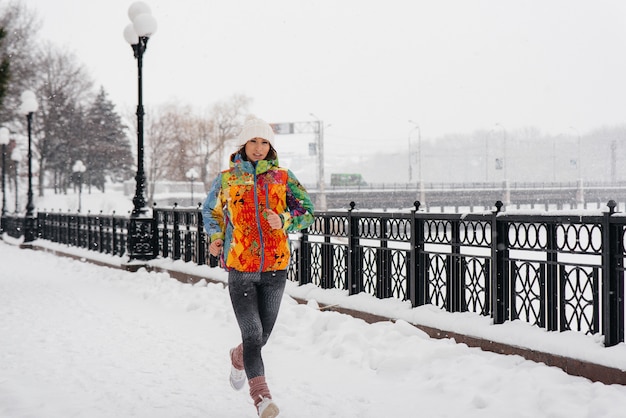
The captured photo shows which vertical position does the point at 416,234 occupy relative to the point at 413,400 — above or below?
above

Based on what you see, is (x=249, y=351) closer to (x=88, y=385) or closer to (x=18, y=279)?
(x=88, y=385)

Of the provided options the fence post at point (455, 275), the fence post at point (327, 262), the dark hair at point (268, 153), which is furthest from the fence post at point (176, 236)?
the dark hair at point (268, 153)

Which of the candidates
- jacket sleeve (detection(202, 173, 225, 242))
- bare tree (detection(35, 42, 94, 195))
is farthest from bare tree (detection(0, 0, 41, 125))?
jacket sleeve (detection(202, 173, 225, 242))

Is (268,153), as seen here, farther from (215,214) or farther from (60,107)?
(60,107)

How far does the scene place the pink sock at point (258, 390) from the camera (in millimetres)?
4781

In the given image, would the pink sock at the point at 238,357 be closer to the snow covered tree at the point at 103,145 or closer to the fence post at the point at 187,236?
the fence post at the point at 187,236

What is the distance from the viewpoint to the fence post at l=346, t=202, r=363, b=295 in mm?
9078

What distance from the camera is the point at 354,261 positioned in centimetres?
913

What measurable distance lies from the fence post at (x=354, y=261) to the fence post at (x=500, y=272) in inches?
97.7

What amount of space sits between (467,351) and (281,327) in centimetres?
234

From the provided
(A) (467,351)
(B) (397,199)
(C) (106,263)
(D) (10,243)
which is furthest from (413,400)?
(B) (397,199)

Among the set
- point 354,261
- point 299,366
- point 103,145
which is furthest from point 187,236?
point 103,145

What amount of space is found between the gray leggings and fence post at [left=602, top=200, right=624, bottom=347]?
101 inches

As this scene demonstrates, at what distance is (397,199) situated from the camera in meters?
80.2
